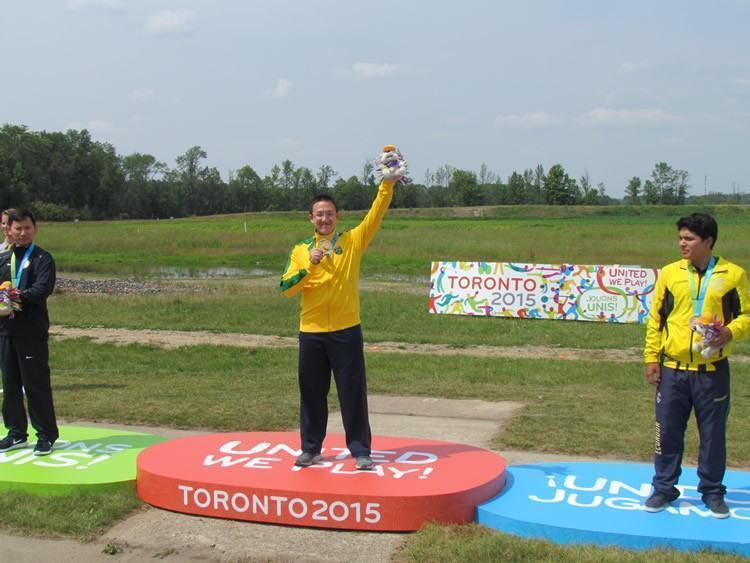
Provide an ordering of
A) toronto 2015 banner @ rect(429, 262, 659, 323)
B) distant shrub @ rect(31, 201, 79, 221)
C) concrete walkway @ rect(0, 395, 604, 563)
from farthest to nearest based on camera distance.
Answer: distant shrub @ rect(31, 201, 79, 221)
toronto 2015 banner @ rect(429, 262, 659, 323)
concrete walkway @ rect(0, 395, 604, 563)

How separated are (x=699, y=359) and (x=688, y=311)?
0.31m

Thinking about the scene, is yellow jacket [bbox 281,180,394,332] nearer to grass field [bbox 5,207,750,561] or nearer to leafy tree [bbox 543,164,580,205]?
grass field [bbox 5,207,750,561]

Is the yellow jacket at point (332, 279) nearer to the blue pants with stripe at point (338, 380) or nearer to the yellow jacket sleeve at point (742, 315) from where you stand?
the blue pants with stripe at point (338, 380)

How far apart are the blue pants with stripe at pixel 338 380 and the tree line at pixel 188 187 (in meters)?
82.1

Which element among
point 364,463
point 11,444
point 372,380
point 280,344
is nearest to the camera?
point 364,463

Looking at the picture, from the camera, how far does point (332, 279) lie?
5.88m

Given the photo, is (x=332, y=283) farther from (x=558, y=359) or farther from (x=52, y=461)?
(x=558, y=359)

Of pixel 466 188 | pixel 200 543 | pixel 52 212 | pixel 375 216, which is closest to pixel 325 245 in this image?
pixel 375 216

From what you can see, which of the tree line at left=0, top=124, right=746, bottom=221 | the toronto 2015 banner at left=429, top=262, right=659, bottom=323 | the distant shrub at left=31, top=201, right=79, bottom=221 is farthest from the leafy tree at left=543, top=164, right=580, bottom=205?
the toronto 2015 banner at left=429, top=262, right=659, bottom=323

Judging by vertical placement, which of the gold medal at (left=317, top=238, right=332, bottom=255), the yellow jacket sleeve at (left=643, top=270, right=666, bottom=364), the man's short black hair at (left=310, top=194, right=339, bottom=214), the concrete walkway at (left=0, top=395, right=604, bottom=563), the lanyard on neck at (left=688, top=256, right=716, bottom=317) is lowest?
the concrete walkway at (left=0, top=395, right=604, bottom=563)

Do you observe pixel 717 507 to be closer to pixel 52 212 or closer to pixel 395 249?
pixel 395 249

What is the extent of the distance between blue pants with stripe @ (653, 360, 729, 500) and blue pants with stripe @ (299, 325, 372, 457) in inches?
78.1

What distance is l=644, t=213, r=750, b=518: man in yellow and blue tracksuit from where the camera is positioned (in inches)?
205

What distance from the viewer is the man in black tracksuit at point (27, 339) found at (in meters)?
6.60
